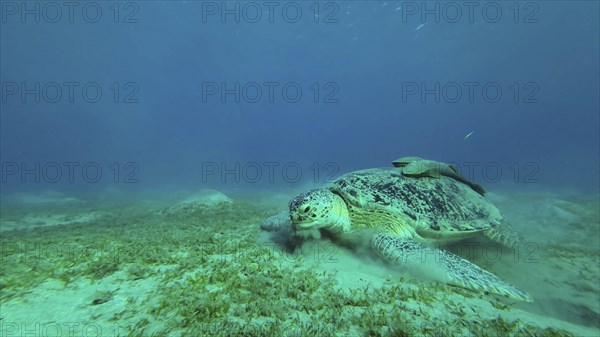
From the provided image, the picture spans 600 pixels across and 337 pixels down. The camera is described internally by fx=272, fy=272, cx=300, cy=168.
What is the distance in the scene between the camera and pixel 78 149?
117 m

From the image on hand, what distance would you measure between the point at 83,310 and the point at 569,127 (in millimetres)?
179491

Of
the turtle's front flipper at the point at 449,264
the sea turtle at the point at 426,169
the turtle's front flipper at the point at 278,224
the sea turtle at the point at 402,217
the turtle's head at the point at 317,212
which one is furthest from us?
the turtle's front flipper at the point at 278,224

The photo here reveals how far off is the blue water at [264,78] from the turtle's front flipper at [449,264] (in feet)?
56.7

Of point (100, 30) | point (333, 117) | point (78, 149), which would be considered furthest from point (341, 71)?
point (78, 149)

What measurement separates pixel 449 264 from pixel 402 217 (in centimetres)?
114

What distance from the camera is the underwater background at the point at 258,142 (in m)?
2.63

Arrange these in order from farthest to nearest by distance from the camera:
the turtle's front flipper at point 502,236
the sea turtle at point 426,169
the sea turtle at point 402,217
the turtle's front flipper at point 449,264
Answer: the sea turtle at point 426,169 < the turtle's front flipper at point 502,236 < the sea turtle at point 402,217 < the turtle's front flipper at point 449,264

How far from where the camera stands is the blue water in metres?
42.5

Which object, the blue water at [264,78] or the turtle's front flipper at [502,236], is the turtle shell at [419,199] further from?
the blue water at [264,78]

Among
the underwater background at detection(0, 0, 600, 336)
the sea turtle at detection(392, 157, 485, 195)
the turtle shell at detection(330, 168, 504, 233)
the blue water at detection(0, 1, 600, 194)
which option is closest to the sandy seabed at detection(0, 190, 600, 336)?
the underwater background at detection(0, 0, 600, 336)

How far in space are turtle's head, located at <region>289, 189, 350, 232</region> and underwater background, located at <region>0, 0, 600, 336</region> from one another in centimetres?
54

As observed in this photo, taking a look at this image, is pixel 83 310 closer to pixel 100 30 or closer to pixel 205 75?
pixel 100 30

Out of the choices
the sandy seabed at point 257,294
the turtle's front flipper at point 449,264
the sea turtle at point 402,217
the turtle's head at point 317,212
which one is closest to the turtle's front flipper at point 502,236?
the sea turtle at point 402,217

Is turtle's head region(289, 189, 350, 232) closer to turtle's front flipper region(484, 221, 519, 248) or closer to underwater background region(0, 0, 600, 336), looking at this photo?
underwater background region(0, 0, 600, 336)
